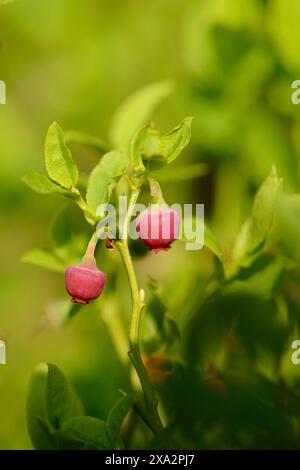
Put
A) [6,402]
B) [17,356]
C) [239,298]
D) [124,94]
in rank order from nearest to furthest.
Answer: [239,298]
[6,402]
[17,356]
[124,94]

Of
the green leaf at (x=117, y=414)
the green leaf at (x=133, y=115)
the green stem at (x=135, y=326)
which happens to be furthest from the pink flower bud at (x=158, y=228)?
the green leaf at (x=133, y=115)

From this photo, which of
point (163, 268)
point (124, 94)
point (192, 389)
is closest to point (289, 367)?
point (192, 389)

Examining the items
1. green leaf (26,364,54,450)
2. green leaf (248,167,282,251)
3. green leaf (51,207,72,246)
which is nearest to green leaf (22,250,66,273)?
green leaf (51,207,72,246)

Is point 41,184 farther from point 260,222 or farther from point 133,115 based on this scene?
point 133,115

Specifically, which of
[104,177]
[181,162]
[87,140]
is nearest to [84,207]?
[104,177]
